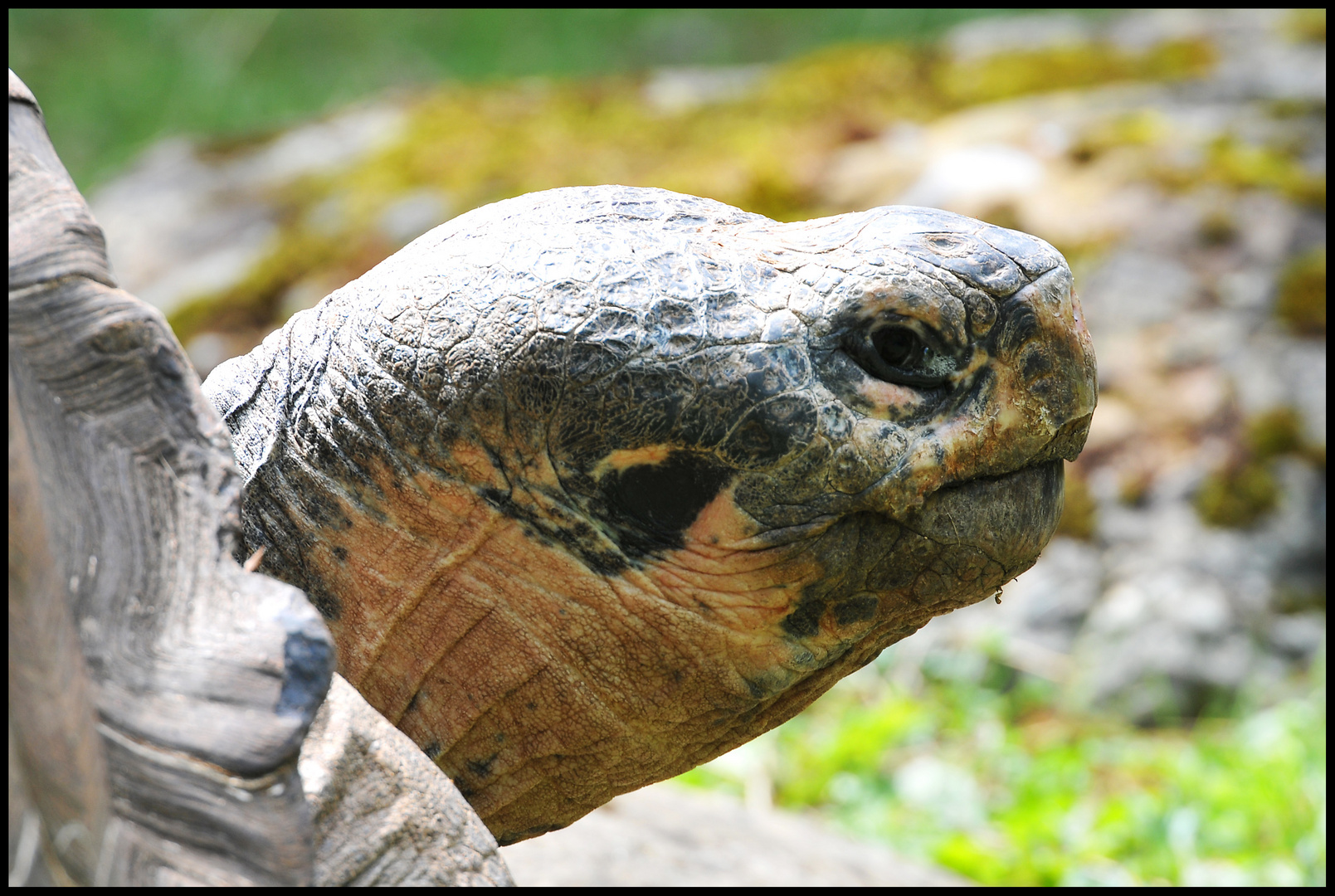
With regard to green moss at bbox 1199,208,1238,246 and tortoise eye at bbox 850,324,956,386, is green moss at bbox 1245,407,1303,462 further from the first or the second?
tortoise eye at bbox 850,324,956,386

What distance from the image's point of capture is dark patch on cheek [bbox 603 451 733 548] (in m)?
0.90

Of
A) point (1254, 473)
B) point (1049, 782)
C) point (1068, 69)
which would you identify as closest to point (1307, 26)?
point (1068, 69)

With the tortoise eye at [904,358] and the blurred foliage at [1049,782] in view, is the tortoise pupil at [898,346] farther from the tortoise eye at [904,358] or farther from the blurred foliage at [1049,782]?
the blurred foliage at [1049,782]

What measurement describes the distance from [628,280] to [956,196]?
3220 millimetres

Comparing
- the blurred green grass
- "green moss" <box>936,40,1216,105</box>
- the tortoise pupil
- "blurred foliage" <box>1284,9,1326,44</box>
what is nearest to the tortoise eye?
the tortoise pupil

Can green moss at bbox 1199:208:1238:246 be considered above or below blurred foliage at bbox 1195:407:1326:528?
above

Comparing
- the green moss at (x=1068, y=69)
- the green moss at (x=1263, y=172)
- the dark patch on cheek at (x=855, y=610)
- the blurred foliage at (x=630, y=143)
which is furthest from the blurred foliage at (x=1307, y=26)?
the dark patch on cheek at (x=855, y=610)

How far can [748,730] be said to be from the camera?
42.4 inches

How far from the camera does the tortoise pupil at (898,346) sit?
91 cm

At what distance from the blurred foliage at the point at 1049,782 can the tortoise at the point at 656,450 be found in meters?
1.78

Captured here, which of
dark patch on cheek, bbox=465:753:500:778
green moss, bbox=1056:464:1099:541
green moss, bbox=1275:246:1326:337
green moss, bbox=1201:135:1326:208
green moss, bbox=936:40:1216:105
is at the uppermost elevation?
green moss, bbox=936:40:1216:105

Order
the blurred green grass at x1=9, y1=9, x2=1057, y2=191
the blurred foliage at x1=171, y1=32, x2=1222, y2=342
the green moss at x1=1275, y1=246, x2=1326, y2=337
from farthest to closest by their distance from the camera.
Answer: the blurred green grass at x1=9, y1=9, x2=1057, y2=191, the blurred foliage at x1=171, y1=32, x2=1222, y2=342, the green moss at x1=1275, y1=246, x2=1326, y2=337

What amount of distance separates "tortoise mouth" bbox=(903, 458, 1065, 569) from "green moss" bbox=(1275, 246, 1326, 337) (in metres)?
3.07

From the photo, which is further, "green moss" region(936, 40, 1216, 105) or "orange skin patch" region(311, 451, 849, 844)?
"green moss" region(936, 40, 1216, 105)
